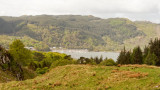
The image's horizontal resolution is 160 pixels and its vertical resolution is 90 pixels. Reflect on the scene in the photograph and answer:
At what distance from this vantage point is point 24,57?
70562 millimetres

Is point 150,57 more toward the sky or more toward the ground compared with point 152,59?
more toward the sky

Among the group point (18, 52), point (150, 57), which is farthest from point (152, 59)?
point (18, 52)

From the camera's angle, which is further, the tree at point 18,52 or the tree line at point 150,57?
the tree line at point 150,57

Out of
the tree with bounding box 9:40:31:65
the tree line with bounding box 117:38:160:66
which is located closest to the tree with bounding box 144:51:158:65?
the tree line with bounding box 117:38:160:66

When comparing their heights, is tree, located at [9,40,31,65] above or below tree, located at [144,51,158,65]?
above

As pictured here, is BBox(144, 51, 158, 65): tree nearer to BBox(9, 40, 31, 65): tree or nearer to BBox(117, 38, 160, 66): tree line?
BBox(117, 38, 160, 66): tree line

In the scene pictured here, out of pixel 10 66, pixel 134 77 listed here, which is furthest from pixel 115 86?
pixel 10 66

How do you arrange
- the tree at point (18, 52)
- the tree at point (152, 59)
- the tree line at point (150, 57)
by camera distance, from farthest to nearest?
1. the tree line at point (150, 57)
2. the tree at point (152, 59)
3. the tree at point (18, 52)

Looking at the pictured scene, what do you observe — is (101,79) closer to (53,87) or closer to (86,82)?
(86,82)

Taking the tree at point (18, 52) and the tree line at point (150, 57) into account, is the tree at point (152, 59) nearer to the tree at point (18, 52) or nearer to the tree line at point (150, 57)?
the tree line at point (150, 57)

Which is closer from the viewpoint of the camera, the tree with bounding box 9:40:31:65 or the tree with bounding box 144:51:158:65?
the tree with bounding box 9:40:31:65

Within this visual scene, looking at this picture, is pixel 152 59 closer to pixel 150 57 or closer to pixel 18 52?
pixel 150 57

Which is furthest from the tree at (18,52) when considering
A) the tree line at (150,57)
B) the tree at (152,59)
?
the tree at (152,59)

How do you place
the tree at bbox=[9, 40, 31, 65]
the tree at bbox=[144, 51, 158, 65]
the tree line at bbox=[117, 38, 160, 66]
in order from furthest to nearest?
the tree line at bbox=[117, 38, 160, 66] < the tree at bbox=[144, 51, 158, 65] < the tree at bbox=[9, 40, 31, 65]
